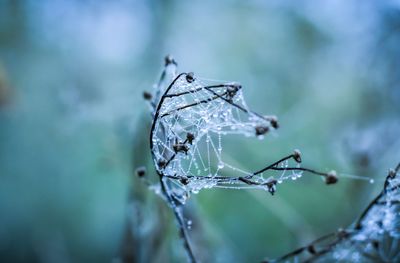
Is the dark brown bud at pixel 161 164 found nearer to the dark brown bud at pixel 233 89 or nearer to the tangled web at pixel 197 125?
the tangled web at pixel 197 125

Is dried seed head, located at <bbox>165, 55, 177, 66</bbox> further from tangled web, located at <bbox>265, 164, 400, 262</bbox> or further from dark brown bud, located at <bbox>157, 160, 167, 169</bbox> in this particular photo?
tangled web, located at <bbox>265, 164, 400, 262</bbox>

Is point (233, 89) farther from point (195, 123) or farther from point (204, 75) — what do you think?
point (204, 75)

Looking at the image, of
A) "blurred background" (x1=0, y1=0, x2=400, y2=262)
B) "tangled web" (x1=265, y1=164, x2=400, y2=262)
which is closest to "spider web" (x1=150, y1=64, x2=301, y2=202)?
"tangled web" (x1=265, y1=164, x2=400, y2=262)

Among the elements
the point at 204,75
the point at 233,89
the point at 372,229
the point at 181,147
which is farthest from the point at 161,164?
the point at 204,75

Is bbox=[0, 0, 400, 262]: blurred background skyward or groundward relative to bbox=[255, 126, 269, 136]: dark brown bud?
skyward

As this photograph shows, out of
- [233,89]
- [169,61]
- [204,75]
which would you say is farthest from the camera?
[204,75]

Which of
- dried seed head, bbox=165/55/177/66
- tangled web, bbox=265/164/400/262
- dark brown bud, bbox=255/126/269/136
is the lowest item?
tangled web, bbox=265/164/400/262

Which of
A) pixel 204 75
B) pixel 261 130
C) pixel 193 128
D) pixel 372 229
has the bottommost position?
pixel 372 229

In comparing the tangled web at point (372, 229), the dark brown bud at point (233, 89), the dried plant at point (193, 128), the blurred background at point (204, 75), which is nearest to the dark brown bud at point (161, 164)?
the dried plant at point (193, 128)

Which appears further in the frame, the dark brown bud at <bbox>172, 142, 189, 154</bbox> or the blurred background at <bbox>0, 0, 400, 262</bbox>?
the blurred background at <bbox>0, 0, 400, 262</bbox>

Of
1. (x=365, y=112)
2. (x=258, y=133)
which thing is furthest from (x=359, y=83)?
(x=258, y=133)
